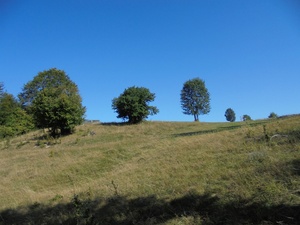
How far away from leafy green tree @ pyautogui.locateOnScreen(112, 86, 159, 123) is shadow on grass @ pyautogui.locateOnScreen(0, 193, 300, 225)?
32981 mm

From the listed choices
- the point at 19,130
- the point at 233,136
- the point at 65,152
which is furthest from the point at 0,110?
the point at 233,136

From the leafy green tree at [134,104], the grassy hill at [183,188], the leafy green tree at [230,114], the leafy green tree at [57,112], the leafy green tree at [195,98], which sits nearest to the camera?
the grassy hill at [183,188]

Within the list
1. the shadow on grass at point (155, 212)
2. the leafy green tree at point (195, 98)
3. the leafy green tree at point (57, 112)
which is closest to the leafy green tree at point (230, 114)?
the leafy green tree at point (195, 98)

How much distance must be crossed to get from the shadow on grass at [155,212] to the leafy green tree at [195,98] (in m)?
63.5

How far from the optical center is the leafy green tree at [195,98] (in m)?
71.6

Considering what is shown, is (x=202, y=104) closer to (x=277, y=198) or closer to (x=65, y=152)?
(x=65, y=152)

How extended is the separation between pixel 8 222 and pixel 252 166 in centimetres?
712

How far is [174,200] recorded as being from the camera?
24.5ft

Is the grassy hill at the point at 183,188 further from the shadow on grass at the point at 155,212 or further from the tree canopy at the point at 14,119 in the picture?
the tree canopy at the point at 14,119

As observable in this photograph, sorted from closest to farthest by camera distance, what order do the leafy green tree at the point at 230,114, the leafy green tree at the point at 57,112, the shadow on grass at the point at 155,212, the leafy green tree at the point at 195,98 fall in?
the shadow on grass at the point at 155,212 → the leafy green tree at the point at 57,112 → the leafy green tree at the point at 195,98 → the leafy green tree at the point at 230,114

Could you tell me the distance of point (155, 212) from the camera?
7.08 m

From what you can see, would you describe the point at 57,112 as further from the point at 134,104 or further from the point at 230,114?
the point at 230,114

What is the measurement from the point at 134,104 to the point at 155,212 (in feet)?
117

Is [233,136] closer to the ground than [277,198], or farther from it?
farther from it
